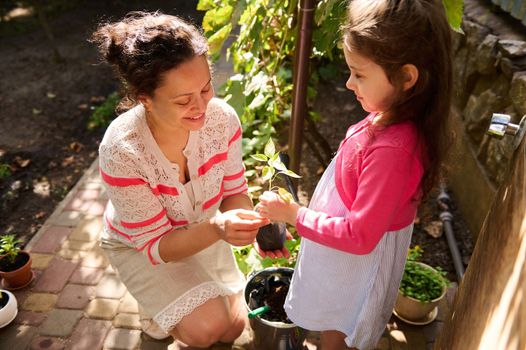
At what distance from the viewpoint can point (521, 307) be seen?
729mm

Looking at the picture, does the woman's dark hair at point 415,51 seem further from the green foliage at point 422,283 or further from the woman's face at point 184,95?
the green foliage at point 422,283

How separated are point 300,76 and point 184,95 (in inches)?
31.5

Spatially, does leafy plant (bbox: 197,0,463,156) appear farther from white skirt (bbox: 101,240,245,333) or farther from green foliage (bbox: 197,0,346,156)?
white skirt (bbox: 101,240,245,333)

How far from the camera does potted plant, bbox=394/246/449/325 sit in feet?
7.16

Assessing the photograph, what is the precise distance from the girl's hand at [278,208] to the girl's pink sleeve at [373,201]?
93 mm

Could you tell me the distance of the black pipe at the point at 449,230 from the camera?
256cm

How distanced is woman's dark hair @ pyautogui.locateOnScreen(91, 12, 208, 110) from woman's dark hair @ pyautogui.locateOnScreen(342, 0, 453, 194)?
0.62 metres

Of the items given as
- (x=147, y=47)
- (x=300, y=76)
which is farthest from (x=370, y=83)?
(x=300, y=76)

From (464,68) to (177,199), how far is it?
7.50ft

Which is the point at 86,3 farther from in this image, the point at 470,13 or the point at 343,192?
the point at 343,192

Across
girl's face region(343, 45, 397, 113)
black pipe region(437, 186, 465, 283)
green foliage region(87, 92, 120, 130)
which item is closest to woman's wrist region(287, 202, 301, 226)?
girl's face region(343, 45, 397, 113)

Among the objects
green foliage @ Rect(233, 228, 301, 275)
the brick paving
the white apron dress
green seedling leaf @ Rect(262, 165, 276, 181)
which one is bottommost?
the brick paving

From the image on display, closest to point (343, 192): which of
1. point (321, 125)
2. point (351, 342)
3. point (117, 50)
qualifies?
point (351, 342)

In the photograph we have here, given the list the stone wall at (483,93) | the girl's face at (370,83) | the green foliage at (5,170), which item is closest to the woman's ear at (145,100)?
the girl's face at (370,83)
